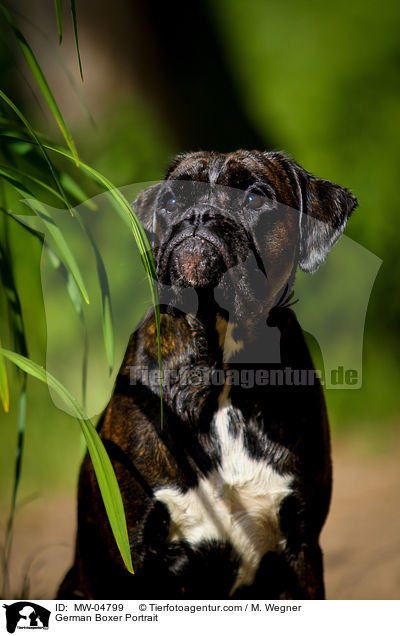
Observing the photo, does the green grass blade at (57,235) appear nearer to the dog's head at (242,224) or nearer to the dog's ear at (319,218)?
the dog's head at (242,224)

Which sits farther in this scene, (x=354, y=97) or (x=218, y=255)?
(x=354, y=97)

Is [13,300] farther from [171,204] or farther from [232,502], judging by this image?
[232,502]

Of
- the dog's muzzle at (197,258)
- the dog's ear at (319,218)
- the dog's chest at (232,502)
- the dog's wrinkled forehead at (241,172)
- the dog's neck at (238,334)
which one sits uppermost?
the dog's wrinkled forehead at (241,172)

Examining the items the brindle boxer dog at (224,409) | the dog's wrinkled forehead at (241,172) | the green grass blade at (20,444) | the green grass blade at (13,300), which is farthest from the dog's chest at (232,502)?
the dog's wrinkled forehead at (241,172)

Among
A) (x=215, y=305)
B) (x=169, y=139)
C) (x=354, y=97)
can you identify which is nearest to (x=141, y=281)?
(x=215, y=305)

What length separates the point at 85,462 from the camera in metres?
1.33

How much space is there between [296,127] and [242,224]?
28cm

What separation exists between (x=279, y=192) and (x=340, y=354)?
1.25ft

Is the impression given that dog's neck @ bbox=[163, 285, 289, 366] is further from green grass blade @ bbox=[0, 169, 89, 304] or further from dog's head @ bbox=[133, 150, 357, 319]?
green grass blade @ bbox=[0, 169, 89, 304]

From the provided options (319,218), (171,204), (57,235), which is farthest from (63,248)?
(319,218)

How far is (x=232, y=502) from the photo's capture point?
1235mm

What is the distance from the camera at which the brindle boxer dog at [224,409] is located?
4.05 ft

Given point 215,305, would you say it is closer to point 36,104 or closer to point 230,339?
point 230,339

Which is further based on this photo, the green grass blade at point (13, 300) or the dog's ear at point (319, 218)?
the dog's ear at point (319, 218)
